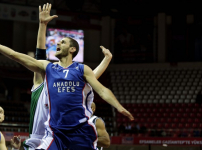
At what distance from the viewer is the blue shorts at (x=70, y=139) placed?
3.94m

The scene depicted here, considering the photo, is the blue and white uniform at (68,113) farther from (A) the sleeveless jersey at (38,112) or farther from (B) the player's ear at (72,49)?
(A) the sleeveless jersey at (38,112)

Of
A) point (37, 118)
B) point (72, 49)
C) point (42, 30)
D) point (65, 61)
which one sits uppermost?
point (42, 30)

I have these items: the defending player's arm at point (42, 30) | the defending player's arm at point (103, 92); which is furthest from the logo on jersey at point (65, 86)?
the defending player's arm at point (42, 30)

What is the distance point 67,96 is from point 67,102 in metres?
0.06

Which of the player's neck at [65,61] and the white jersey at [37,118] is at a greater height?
the player's neck at [65,61]

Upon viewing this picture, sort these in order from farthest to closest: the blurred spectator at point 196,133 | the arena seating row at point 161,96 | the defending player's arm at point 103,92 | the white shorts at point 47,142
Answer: the arena seating row at point 161,96 < the blurred spectator at point 196,133 < the white shorts at point 47,142 < the defending player's arm at point 103,92

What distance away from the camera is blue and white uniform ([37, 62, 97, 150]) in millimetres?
3980

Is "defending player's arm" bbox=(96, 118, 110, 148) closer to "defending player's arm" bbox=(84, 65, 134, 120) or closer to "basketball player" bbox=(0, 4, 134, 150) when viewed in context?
"basketball player" bbox=(0, 4, 134, 150)

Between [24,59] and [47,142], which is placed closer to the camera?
[47,142]

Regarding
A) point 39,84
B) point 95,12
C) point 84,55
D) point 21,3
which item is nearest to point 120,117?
point 84,55

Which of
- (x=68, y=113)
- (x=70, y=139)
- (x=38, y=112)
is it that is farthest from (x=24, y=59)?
(x=70, y=139)

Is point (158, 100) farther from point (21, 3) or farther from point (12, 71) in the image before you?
point (21, 3)

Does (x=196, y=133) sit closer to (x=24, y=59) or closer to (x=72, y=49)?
(x=72, y=49)

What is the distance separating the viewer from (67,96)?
13.3ft
